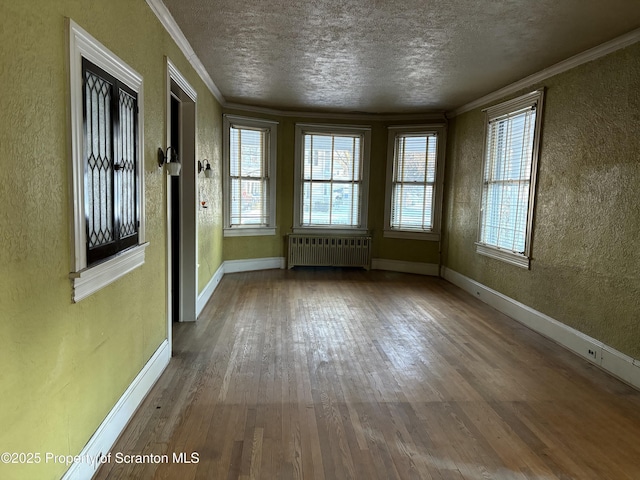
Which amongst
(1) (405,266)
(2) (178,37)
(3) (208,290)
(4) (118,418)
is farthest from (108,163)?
(1) (405,266)

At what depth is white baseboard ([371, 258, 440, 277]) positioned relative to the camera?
22.9ft

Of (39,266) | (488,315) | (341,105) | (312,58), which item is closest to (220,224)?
(341,105)

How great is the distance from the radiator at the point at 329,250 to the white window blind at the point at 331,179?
268 millimetres

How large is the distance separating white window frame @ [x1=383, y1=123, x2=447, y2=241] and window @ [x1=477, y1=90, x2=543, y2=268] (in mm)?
1317

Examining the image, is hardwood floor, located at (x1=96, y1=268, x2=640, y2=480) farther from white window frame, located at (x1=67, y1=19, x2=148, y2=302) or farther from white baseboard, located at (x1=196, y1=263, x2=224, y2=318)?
white window frame, located at (x1=67, y1=19, x2=148, y2=302)

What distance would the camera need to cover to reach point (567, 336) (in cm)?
382

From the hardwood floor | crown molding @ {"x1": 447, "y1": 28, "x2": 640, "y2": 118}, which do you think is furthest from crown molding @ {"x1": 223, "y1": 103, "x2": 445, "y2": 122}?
the hardwood floor

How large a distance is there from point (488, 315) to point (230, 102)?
4.56 meters

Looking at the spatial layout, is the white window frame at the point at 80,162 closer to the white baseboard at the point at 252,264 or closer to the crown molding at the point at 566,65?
the crown molding at the point at 566,65

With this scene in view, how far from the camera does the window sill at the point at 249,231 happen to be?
6.54 meters

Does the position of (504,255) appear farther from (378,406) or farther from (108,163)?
(108,163)

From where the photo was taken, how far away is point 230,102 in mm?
6250

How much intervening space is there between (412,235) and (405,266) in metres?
0.55

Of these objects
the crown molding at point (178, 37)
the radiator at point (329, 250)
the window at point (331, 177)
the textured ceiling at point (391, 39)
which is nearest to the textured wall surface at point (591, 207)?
the textured ceiling at point (391, 39)
